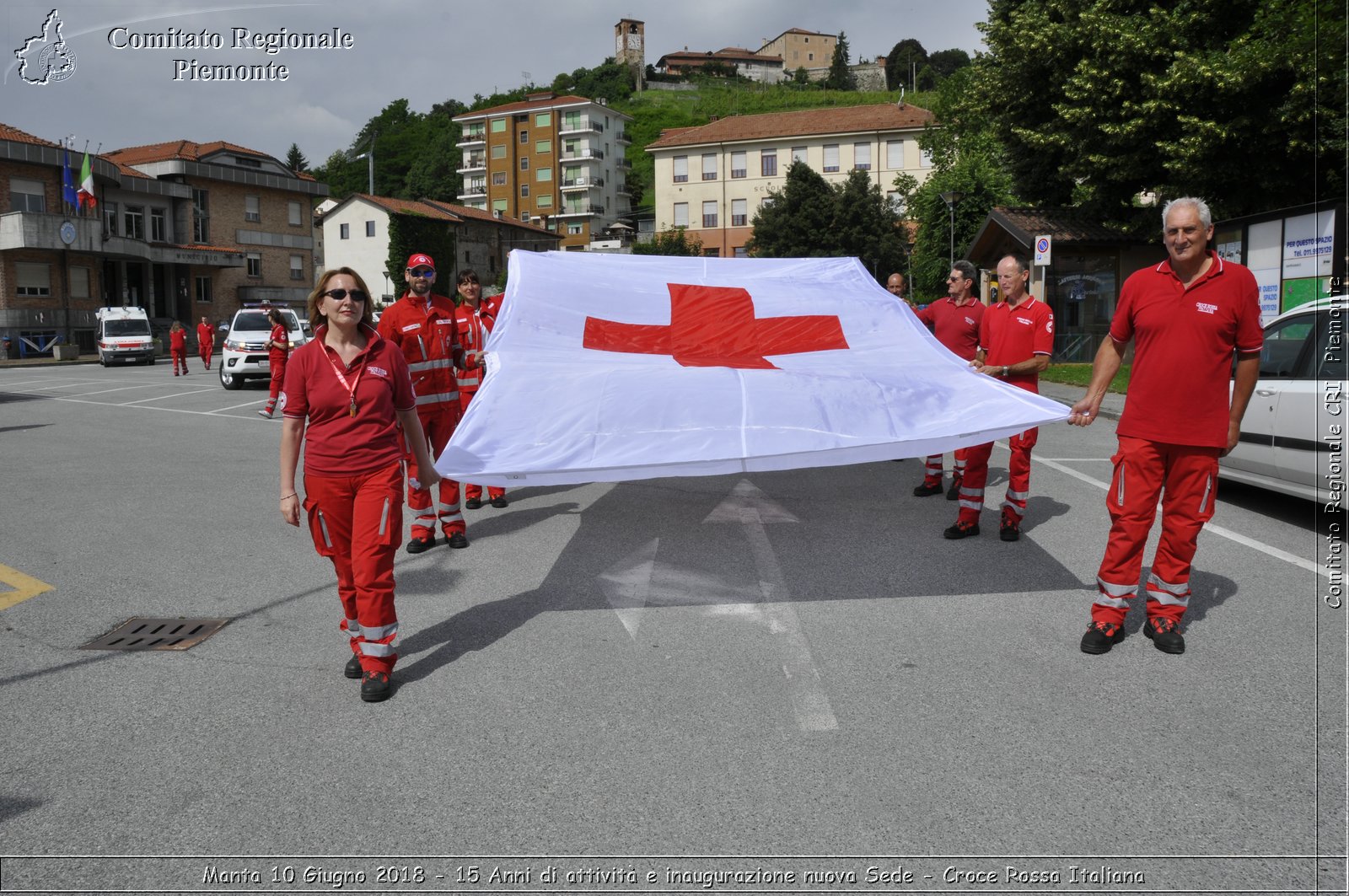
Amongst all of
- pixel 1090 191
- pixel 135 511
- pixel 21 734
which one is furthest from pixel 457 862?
pixel 1090 191

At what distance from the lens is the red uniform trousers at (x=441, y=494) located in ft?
24.6

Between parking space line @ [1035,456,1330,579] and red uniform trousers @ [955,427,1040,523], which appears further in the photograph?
red uniform trousers @ [955,427,1040,523]

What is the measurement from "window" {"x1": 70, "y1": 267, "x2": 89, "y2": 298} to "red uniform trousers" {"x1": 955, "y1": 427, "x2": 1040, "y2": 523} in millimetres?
50873

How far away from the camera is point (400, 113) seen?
407 feet

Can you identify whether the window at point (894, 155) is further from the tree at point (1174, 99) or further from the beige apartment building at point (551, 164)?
the tree at point (1174, 99)

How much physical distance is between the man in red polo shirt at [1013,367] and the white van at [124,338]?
120 ft

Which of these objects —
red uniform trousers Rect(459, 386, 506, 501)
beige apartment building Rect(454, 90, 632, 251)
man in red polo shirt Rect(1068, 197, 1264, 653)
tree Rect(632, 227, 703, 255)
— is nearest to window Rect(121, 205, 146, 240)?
tree Rect(632, 227, 703, 255)

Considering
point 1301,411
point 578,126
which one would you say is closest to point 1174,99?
point 1301,411

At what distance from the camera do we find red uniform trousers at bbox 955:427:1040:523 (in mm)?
7402

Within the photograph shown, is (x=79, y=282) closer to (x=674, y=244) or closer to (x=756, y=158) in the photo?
(x=674, y=244)

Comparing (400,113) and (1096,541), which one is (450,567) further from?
(400,113)

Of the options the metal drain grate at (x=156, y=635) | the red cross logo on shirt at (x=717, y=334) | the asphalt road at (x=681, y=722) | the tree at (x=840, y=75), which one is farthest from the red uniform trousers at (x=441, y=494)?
the tree at (x=840, y=75)

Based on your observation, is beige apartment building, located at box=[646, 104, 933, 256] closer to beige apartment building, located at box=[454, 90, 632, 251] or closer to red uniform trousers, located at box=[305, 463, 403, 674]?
beige apartment building, located at box=[454, 90, 632, 251]

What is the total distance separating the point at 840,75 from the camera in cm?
14912
